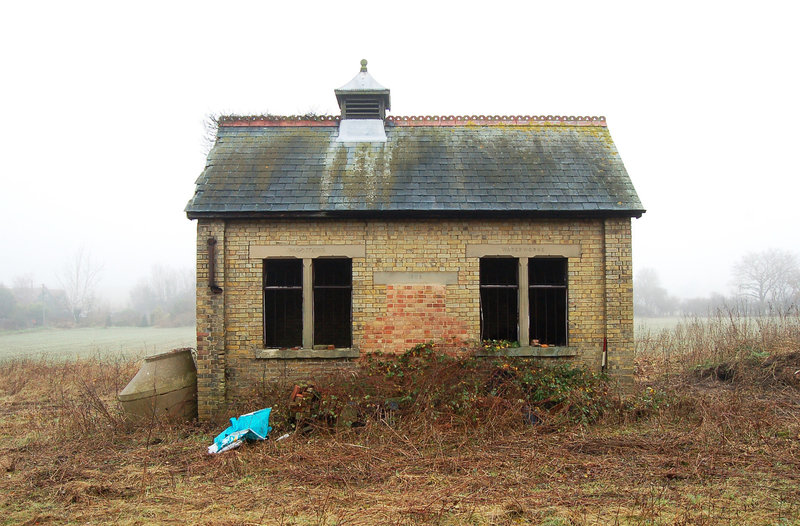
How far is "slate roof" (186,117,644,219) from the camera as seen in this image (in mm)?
10211

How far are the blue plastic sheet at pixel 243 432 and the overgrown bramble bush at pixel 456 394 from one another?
0.45 m

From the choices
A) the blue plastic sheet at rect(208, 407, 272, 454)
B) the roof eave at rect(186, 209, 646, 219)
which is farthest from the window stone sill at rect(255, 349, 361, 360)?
the roof eave at rect(186, 209, 646, 219)

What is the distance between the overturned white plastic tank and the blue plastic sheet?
1.89 metres

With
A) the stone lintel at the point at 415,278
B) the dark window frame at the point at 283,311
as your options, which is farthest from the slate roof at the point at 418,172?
the dark window frame at the point at 283,311

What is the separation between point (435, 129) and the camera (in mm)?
12219

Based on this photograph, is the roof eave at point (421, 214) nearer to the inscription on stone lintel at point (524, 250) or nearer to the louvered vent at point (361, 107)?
the inscription on stone lintel at point (524, 250)

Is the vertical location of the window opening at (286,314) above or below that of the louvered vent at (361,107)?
below

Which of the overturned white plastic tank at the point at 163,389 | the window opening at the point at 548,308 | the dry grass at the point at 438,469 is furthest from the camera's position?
the window opening at the point at 548,308

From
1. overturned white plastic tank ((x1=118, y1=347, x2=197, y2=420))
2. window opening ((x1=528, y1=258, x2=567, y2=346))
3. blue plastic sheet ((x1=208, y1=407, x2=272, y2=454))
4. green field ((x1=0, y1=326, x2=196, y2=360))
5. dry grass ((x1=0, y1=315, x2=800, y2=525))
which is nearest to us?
dry grass ((x1=0, y1=315, x2=800, y2=525))

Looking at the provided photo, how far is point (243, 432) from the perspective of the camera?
819cm

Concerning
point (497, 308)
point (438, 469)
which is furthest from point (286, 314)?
point (438, 469)

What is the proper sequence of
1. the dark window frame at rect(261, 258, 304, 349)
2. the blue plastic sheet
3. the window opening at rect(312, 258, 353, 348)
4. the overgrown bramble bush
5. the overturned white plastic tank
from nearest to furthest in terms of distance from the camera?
1. the blue plastic sheet
2. the overgrown bramble bush
3. the overturned white plastic tank
4. the dark window frame at rect(261, 258, 304, 349)
5. the window opening at rect(312, 258, 353, 348)

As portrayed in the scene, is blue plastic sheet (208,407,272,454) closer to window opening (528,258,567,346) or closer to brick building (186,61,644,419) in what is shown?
brick building (186,61,644,419)

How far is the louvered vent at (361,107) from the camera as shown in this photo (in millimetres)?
12359
